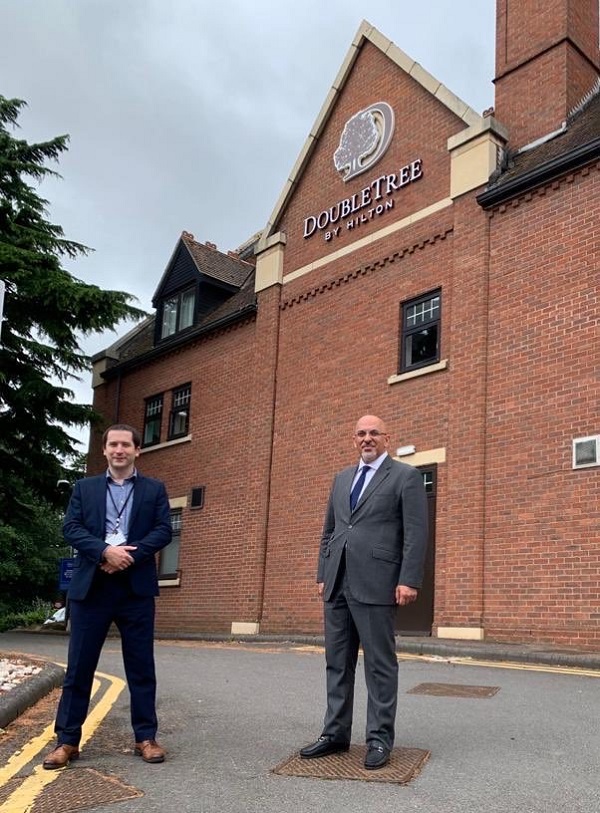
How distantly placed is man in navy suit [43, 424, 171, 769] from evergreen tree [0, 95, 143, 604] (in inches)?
563

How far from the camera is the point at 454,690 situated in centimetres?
768

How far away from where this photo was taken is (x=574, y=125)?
46.1 feet

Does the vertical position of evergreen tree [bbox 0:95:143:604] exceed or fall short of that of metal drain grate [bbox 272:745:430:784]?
it exceeds it

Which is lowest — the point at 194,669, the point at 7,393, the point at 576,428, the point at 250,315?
the point at 194,669

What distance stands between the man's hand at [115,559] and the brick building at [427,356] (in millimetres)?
8219

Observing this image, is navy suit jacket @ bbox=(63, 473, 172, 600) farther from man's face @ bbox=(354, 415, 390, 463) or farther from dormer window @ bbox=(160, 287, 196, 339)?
dormer window @ bbox=(160, 287, 196, 339)

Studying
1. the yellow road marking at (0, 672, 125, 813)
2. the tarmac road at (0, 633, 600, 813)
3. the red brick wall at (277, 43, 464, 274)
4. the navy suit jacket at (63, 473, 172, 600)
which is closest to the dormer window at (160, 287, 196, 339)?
the red brick wall at (277, 43, 464, 274)

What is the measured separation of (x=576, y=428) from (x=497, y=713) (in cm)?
642

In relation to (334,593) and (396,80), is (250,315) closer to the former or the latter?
(396,80)

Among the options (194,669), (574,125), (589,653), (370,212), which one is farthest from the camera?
(370,212)

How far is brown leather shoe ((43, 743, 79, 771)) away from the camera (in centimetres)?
466

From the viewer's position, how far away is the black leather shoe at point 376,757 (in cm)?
457

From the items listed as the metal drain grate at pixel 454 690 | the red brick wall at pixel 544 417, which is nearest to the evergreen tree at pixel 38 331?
the red brick wall at pixel 544 417

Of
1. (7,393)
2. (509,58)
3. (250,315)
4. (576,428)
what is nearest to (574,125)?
(509,58)
